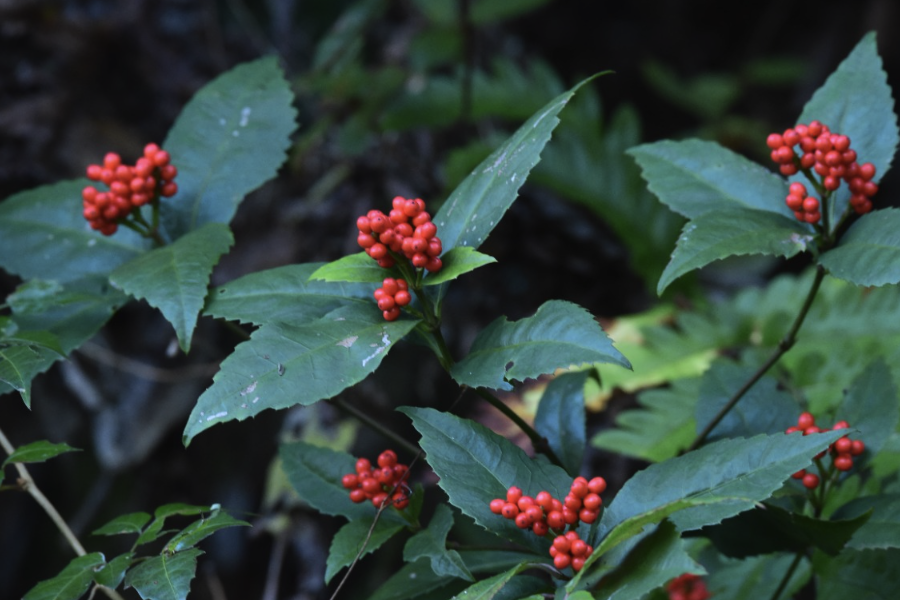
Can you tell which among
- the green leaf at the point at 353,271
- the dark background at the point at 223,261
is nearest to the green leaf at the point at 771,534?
the green leaf at the point at 353,271

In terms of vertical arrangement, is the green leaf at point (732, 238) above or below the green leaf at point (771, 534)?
above

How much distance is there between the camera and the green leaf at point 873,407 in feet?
3.93

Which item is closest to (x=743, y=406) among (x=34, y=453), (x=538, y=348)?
(x=538, y=348)

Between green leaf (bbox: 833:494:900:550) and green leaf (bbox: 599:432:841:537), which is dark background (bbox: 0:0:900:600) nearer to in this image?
green leaf (bbox: 833:494:900:550)

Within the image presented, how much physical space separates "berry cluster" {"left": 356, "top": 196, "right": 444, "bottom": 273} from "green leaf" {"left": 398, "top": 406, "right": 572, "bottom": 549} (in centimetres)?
19

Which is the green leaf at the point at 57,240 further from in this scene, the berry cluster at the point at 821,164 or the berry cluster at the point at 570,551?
the berry cluster at the point at 821,164

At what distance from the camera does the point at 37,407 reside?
288 centimetres

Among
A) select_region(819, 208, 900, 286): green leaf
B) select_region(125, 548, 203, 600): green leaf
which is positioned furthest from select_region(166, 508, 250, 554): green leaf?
select_region(819, 208, 900, 286): green leaf

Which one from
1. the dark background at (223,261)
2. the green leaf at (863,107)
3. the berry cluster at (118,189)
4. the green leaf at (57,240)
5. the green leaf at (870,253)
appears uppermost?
the green leaf at (863,107)

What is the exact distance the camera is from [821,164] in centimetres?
111

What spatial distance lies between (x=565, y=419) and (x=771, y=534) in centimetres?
35

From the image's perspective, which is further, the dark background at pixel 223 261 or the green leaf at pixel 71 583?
the dark background at pixel 223 261

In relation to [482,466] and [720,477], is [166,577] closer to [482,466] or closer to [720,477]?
[482,466]

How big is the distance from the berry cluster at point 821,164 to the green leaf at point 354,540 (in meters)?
0.73
